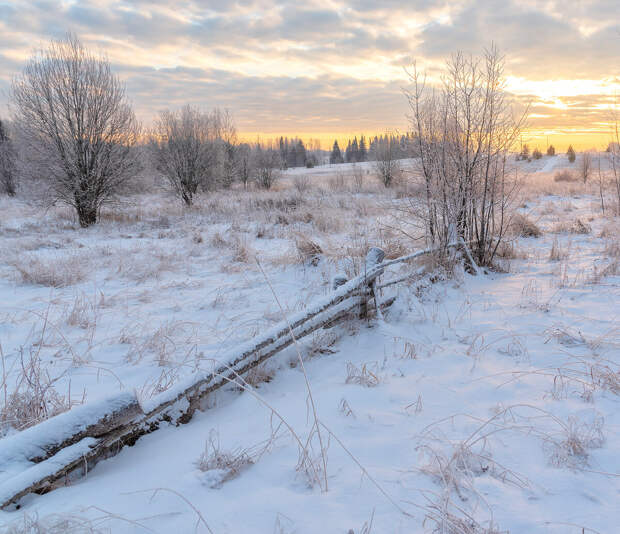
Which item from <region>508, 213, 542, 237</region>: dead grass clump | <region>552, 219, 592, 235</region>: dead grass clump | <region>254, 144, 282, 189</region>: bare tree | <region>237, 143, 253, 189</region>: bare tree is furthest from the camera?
<region>237, 143, 253, 189</region>: bare tree

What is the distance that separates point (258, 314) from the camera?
414cm

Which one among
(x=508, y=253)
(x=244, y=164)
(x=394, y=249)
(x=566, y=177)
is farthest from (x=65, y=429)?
(x=244, y=164)

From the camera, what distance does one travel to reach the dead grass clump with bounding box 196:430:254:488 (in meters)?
1.76

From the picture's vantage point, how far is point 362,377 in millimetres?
2688

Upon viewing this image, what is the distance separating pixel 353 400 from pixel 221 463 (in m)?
0.95

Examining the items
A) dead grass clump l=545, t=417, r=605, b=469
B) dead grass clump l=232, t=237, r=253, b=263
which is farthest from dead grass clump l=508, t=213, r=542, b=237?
dead grass clump l=545, t=417, r=605, b=469

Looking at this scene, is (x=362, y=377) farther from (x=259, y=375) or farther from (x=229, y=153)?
(x=229, y=153)

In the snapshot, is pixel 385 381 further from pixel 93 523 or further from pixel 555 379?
pixel 93 523

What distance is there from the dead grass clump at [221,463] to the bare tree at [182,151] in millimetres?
18822

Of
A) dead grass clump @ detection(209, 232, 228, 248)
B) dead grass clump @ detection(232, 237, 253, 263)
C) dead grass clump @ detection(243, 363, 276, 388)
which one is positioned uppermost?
dead grass clump @ detection(209, 232, 228, 248)

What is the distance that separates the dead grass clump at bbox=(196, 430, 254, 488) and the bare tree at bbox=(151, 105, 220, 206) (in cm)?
1882

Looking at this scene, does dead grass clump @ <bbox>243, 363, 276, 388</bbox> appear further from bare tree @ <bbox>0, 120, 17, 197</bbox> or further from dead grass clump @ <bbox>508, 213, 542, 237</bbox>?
A: bare tree @ <bbox>0, 120, 17, 197</bbox>

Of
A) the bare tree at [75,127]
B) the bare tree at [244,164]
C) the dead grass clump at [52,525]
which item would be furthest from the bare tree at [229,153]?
the dead grass clump at [52,525]

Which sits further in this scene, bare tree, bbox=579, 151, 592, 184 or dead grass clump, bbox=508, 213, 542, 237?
bare tree, bbox=579, 151, 592, 184
